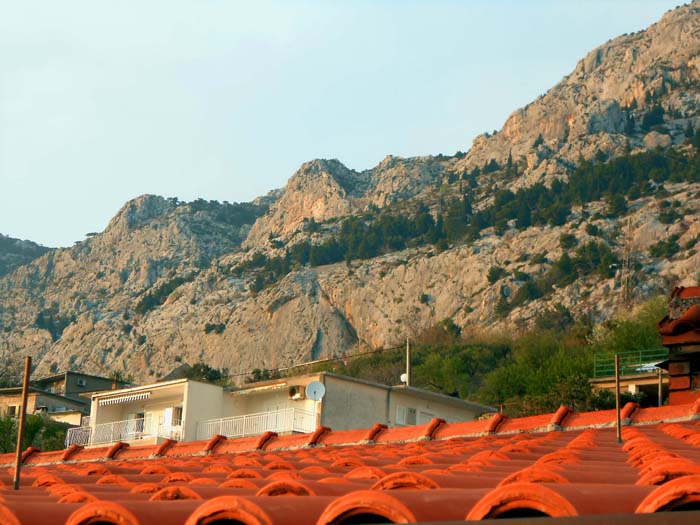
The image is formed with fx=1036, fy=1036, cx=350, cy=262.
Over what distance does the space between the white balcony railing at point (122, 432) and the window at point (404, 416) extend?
7.21 m

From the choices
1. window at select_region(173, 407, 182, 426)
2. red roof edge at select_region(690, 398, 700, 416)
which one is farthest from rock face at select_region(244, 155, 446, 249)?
red roof edge at select_region(690, 398, 700, 416)

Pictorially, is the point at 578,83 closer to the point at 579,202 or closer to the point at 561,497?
the point at 579,202

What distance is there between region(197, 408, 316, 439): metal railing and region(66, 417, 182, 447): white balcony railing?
2028 millimetres

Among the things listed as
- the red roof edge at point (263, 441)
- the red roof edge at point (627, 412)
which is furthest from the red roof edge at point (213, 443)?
the red roof edge at point (627, 412)

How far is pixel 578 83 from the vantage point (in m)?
127

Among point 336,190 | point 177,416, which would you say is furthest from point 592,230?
point 177,416

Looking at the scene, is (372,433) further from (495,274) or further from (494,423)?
(495,274)

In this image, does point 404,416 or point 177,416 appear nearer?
point 404,416

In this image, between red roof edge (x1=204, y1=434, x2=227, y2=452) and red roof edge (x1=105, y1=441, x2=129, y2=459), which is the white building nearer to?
red roof edge (x1=105, y1=441, x2=129, y2=459)

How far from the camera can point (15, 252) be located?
166875 mm

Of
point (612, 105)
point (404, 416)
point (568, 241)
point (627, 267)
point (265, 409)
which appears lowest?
point (404, 416)

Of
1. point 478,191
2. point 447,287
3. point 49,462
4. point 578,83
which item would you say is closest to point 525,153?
point 478,191

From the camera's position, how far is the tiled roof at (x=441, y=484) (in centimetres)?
399

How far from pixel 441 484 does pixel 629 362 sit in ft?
158
